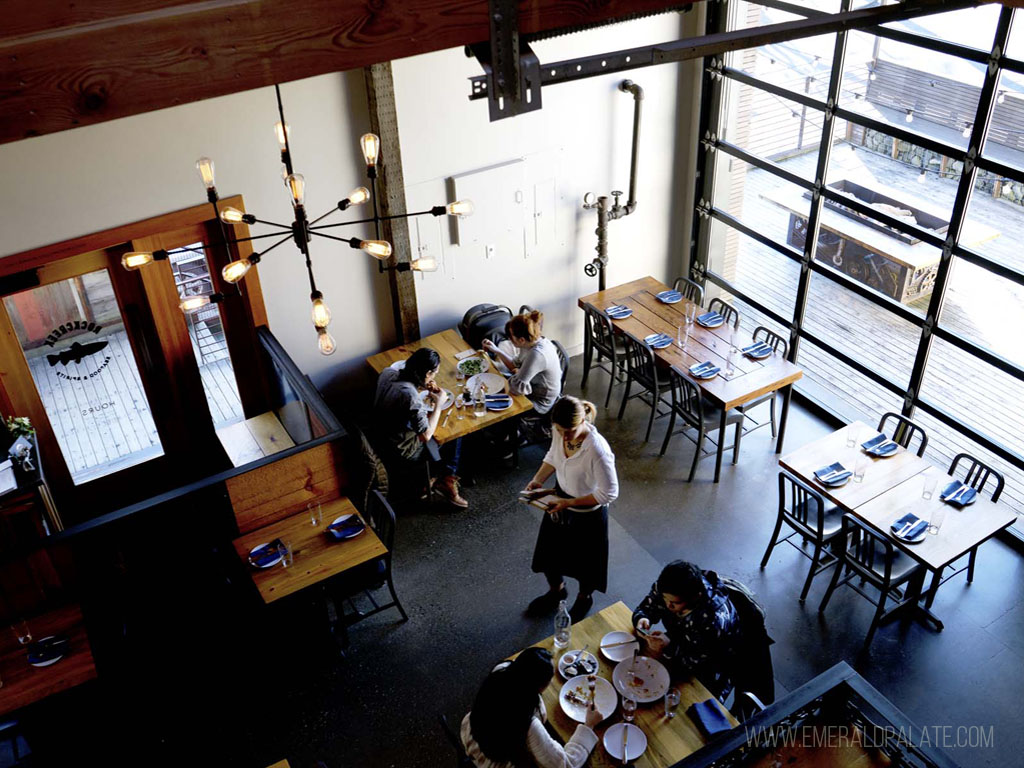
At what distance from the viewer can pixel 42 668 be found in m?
5.39

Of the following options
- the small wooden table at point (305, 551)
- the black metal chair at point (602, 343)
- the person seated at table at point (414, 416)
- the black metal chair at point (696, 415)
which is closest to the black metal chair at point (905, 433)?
the black metal chair at point (696, 415)

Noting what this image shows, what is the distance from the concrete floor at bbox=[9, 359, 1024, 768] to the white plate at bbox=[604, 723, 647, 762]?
4.89 ft

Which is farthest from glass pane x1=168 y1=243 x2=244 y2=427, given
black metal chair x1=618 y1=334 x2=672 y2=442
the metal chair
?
the metal chair

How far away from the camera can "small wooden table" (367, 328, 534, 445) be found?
7289mm

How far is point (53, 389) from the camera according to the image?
7160mm

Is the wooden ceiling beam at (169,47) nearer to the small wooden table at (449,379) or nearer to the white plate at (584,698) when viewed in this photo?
the white plate at (584,698)

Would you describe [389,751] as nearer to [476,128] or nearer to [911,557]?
[911,557]

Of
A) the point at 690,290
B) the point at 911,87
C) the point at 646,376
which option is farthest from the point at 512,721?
the point at 690,290

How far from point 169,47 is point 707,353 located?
19.3 feet

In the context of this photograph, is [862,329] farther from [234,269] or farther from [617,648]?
[234,269]

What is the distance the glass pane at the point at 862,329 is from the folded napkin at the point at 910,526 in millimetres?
1933

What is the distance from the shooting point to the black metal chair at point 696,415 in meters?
7.74

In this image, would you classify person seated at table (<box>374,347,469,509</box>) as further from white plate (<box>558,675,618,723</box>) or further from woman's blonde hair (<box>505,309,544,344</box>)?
white plate (<box>558,675,618,723</box>)

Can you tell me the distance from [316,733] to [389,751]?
514mm
